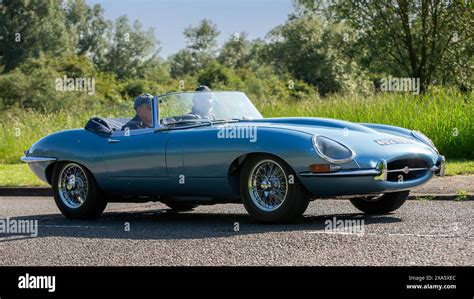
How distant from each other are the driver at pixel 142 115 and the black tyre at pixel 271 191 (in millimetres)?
1792

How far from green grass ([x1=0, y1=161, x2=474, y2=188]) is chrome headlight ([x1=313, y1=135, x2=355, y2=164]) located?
6.62 meters

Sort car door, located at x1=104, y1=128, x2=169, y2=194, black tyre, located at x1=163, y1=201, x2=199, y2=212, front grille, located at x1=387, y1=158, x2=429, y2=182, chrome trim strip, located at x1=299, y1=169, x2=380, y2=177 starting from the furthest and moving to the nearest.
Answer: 1. black tyre, located at x1=163, y1=201, x2=199, y2=212
2. car door, located at x1=104, y1=128, x2=169, y2=194
3. front grille, located at x1=387, y1=158, x2=429, y2=182
4. chrome trim strip, located at x1=299, y1=169, x2=380, y2=177

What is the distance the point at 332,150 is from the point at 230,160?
116 cm

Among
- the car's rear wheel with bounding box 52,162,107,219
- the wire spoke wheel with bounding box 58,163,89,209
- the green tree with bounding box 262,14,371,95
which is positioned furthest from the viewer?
the green tree with bounding box 262,14,371,95

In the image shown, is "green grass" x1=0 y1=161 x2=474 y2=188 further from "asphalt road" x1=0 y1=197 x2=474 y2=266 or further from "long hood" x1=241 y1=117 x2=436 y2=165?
"long hood" x1=241 y1=117 x2=436 y2=165

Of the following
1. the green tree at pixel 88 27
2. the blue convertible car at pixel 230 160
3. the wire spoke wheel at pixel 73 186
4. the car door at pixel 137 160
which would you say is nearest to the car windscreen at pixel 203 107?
the blue convertible car at pixel 230 160

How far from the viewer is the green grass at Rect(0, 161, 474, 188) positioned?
1598 centimetres

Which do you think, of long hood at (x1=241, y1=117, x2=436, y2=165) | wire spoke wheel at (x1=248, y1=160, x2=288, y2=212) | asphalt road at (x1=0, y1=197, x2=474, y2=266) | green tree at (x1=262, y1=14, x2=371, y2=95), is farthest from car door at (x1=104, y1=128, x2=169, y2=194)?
green tree at (x1=262, y1=14, x2=371, y2=95)

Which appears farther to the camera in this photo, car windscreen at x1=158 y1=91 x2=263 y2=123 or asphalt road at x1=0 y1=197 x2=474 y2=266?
car windscreen at x1=158 y1=91 x2=263 y2=123

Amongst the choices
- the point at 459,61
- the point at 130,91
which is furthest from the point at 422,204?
the point at 130,91

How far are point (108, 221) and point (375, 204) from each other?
129 inches

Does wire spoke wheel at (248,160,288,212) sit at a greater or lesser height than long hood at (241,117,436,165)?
lesser

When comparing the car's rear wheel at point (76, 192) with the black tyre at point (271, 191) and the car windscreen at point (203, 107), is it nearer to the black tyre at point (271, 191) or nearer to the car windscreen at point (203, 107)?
the car windscreen at point (203, 107)
